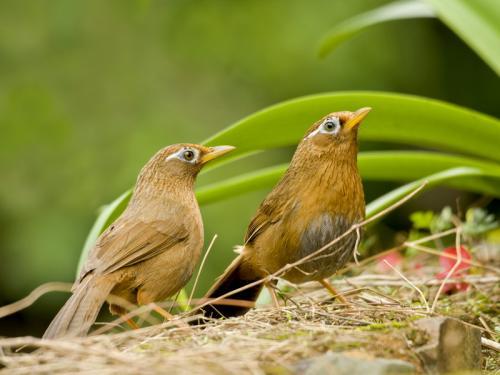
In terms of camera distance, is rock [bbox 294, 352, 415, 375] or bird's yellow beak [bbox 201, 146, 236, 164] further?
bird's yellow beak [bbox 201, 146, 236, 164]

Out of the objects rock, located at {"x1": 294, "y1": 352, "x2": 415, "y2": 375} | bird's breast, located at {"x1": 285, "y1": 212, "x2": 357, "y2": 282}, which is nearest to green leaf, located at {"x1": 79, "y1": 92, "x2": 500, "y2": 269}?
bird's breast, located at {"x1": 285, "y1": 212, "x2": 357, "y2": 282}

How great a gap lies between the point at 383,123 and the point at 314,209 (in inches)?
30.1

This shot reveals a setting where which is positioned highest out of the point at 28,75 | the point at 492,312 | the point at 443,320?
the point at 28,75

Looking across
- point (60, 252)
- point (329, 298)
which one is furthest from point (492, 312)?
point (60, 252)

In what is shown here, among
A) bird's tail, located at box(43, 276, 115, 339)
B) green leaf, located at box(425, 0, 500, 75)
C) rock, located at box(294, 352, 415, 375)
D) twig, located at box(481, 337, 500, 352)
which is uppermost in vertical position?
green leaf, located at box(425, 0, 500, 75)

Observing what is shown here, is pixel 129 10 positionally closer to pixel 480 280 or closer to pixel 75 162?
pixel 75 162

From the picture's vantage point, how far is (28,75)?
6633 mm

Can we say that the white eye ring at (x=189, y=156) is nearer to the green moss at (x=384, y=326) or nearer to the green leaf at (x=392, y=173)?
the green leaf at (x=392, y=173)

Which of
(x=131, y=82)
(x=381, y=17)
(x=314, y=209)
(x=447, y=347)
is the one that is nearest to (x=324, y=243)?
(x=314, y=209)

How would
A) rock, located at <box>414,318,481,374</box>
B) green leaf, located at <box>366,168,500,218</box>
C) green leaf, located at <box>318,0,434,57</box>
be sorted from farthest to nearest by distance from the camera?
green leaf, located at <box>318,0,434,57</box>, green leaf, located at <box>366,168,500,218</box>, rock, located at <box>414,318,481,374</box>

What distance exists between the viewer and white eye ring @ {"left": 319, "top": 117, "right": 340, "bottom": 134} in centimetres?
363

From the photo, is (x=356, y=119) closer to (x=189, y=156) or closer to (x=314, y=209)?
(x=314, y=209)

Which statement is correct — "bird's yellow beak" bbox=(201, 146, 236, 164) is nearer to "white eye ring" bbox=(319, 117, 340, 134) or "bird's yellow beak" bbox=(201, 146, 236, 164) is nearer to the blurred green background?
"white eye ring" bbox=(319, 117, 340, 134)

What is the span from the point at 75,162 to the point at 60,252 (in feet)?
2.57
